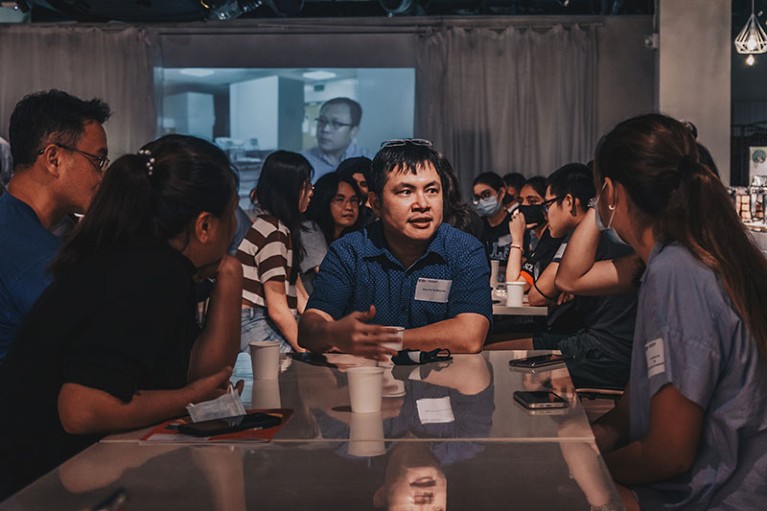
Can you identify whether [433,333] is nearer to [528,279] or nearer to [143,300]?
[143,300]

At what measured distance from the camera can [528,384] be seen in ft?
8.14

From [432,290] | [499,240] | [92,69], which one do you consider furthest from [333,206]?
[92,69]

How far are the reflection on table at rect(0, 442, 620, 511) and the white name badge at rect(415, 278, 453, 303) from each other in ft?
4.56

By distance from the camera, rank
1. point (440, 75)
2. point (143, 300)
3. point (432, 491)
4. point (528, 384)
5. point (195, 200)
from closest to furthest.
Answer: point (432, 491) → point (143, 300) → point (195, 200) → point (528, 384) → point (440, 75)

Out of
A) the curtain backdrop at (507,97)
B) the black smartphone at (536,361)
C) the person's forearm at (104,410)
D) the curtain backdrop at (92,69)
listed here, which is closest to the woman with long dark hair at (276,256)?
the black smartphone at (536,361)

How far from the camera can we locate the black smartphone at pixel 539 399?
84.9 inches

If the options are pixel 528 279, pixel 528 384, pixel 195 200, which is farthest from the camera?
pixel 528 279

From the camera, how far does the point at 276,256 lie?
14.4 feet

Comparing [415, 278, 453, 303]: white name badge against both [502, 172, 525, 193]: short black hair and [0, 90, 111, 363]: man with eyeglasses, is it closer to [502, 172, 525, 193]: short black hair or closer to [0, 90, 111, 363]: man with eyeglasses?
[0, 90, 111, 363]: man with eyeglasses

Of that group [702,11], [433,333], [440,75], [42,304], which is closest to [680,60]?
[702,11]

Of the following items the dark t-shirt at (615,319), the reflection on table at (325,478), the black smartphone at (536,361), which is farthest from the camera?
the dark t-shirt at (615,319)

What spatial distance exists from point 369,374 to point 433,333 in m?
0.93

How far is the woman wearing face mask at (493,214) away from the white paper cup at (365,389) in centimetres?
495

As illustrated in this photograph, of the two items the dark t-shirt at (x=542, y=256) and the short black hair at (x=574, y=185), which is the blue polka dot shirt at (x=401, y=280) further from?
the dark t-shirt at (x=542, y=256)
